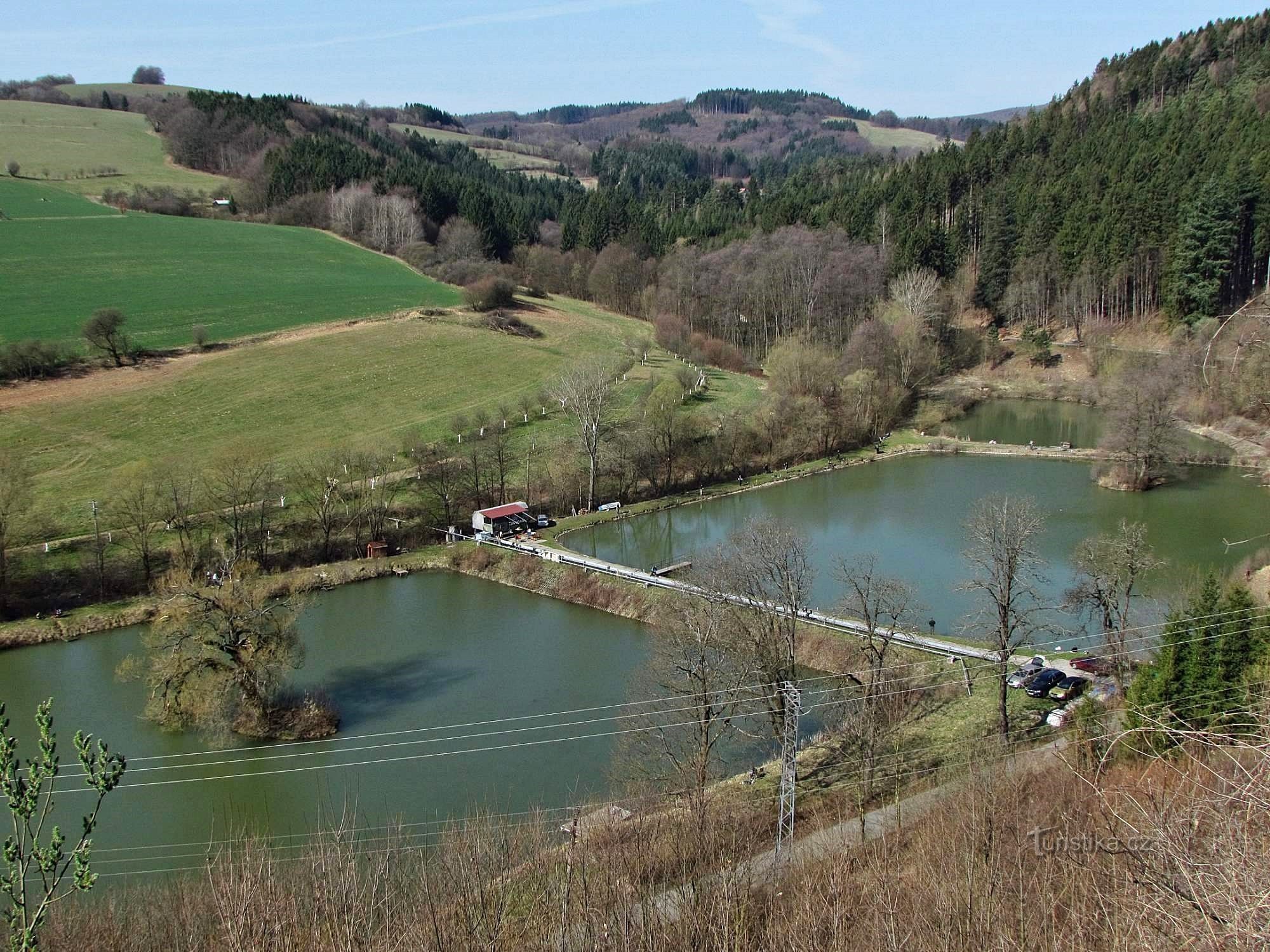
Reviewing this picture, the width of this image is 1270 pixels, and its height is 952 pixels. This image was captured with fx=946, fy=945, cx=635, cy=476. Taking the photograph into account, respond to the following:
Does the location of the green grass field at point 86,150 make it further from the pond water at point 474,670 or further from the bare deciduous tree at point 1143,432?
the bare deciduous tree at point 1143,432

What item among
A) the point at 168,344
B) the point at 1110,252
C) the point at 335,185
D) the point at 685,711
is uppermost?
the point at 335,185

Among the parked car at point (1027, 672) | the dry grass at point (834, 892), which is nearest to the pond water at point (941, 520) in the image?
the parked car at point (1027, 672)

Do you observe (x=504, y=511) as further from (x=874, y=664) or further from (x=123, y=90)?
(x=123, y=90)

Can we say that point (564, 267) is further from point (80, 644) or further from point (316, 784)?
point (316, 784)

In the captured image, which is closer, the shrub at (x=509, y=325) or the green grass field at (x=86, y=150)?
the shrub at (x=509, y=325)

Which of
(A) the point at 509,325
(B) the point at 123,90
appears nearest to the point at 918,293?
(A) the point at 509,325

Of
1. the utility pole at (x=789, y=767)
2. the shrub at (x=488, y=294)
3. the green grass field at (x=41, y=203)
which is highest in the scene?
the green grass field at (x=41, y=203)

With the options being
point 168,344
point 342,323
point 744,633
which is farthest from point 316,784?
point 342,323
